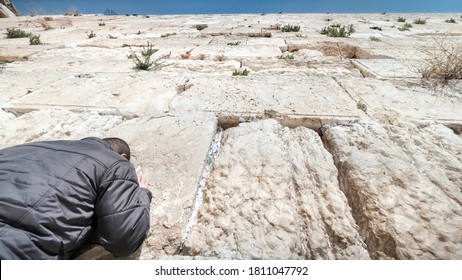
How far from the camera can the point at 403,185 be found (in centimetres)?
143

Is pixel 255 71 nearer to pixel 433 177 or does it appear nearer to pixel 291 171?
pixel 291 171

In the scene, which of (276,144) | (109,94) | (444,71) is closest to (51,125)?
(109,94)

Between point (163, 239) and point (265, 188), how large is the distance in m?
0.65

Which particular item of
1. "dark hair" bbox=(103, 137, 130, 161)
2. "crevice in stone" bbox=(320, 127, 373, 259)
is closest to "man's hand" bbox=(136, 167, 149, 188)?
"dark hair" bbox=(103, 137, 130, 161)

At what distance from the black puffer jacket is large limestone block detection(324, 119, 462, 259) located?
3.92ft

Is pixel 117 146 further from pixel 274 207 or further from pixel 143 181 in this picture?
pixel 274 207

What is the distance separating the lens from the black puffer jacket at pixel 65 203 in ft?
3.21

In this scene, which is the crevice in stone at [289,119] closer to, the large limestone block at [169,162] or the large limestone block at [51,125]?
the large limestone block at [169,162]

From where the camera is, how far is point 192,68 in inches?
150

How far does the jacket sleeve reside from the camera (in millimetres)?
1100

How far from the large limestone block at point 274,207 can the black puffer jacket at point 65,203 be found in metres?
0.34

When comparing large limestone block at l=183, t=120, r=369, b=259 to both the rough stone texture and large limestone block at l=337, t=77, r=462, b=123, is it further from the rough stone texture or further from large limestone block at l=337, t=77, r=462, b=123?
large limestone block at l=337, t=77, r=462, b=123

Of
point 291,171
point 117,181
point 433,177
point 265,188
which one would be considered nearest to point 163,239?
point 117,181

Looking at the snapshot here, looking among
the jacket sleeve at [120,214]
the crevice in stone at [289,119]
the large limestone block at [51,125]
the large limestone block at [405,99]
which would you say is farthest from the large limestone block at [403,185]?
the large limestone block at [51,125]
